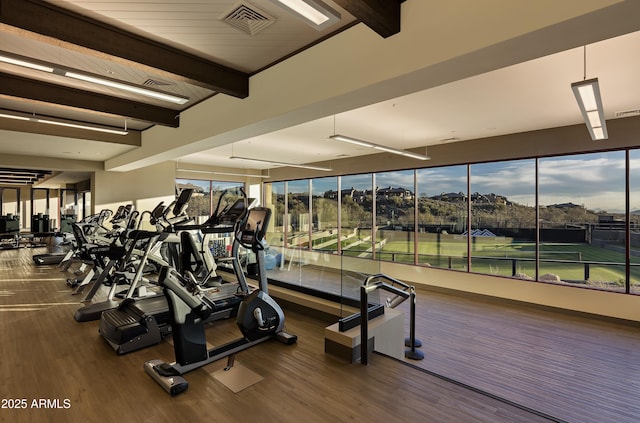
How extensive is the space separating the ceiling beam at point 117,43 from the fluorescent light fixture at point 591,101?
337 cm

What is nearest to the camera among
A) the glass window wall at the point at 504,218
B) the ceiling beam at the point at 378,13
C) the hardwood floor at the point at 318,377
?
the ceiling beam at the point at 378,13

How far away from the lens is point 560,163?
5816mm

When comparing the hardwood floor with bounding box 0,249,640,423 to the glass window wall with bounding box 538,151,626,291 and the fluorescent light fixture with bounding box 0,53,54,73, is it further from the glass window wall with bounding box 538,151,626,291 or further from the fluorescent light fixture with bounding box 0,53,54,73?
the fluorescent light fixture with bounding box 0,53,54,73

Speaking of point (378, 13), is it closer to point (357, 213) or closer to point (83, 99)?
point (83, 99)

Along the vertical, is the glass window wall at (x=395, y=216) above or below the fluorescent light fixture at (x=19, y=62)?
below

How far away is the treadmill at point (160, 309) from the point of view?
3.17 meters

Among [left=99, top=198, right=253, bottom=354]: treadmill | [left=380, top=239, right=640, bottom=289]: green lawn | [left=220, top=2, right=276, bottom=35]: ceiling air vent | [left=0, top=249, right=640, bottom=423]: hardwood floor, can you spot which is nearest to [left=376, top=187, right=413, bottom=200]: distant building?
[left=380, top=239, right=640, bottom=289]: green lawn

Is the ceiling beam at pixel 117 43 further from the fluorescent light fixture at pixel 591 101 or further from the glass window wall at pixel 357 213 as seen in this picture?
the glass window wall at pixel 357 213

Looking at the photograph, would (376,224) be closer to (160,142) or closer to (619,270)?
(619,270)

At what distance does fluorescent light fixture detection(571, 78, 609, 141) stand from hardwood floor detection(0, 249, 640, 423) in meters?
2.59

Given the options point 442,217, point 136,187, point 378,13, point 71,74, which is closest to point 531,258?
point 442,217

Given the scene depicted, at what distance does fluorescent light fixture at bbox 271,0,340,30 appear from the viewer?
1.88 meters

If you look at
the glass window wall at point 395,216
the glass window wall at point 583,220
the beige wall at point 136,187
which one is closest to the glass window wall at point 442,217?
the glass window wall at point 395,216

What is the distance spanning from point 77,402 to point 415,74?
359 centimetres
